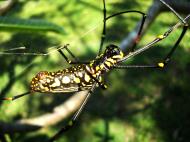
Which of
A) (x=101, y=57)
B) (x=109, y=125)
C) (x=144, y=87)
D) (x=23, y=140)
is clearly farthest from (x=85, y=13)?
(x=101, y=57)

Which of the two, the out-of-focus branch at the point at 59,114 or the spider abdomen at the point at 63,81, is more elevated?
the out-of-focus branch at the point at 59,114

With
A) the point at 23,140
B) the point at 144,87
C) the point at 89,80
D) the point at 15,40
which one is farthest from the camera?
the point at 15,40

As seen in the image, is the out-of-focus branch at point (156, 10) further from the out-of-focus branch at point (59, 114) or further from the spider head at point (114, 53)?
the spider head at point (114, 53)

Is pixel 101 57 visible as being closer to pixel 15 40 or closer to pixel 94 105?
pixel 94 105

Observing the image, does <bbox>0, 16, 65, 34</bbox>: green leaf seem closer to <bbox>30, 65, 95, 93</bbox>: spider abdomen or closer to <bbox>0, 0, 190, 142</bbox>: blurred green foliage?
<bbox>30, 65, 95, 93</bbox>: spider abdomen

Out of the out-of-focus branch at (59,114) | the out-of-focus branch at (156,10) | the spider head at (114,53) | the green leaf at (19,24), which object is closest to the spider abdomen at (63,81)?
the spider head at (114,53)

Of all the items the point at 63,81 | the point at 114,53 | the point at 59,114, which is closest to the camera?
the point at 63,81

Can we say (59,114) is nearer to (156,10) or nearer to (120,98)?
(120,98)

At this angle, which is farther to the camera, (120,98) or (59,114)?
(120,98)

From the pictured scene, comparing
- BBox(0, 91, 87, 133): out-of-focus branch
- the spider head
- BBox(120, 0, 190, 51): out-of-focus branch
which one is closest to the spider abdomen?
the spider head

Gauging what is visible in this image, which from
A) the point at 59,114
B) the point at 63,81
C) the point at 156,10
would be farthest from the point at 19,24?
the point at 156,10

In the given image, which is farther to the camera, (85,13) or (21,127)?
(85,13)
